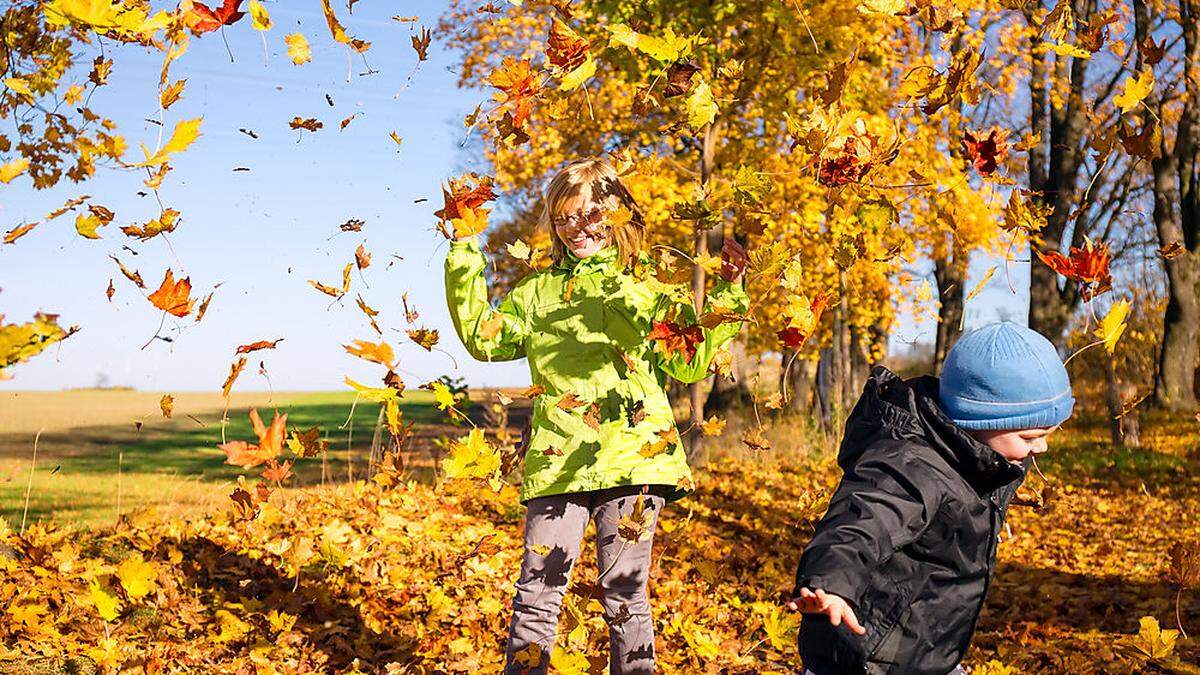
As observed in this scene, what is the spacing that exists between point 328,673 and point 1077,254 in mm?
3371

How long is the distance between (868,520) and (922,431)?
33cm

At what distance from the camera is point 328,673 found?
4367 mm

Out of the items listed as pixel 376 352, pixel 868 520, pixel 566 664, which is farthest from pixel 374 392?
pixel 868 520

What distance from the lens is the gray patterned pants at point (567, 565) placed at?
10.4ft

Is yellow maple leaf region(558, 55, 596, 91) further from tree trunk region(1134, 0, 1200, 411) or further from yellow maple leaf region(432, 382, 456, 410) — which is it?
tree trunk region(1134, 0, 1200, 411)

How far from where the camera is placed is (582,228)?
326 cm

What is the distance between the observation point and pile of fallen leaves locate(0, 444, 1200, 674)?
435cm

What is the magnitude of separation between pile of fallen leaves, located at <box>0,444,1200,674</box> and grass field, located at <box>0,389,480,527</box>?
1.61 ft

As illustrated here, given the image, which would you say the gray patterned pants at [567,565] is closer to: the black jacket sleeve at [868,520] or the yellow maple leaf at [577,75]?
the black jacket sleeve at [868,520]

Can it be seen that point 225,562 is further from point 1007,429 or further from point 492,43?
point 492,43


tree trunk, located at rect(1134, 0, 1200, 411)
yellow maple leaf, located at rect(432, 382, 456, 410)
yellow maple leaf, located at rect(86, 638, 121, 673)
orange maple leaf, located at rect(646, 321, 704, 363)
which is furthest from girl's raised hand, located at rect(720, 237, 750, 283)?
tree trunk, located at rect(1134, 0, 1200, 411)

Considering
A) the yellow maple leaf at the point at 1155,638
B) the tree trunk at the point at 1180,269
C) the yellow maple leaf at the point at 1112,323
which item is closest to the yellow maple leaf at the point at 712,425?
the yellow maple leaf at the point at 1112,323

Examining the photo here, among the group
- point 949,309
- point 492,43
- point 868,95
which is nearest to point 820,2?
point 868,95

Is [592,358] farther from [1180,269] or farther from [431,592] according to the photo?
[1180,269]
